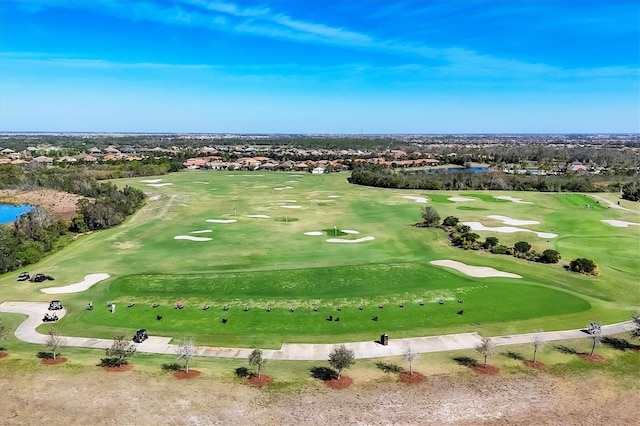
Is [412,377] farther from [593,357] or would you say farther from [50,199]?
[50,199]

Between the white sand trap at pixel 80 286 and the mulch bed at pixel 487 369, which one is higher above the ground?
the mulch bed at pixel 487 369

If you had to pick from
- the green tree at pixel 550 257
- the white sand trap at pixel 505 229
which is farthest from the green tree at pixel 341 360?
the white sand trap at pixel 505 229

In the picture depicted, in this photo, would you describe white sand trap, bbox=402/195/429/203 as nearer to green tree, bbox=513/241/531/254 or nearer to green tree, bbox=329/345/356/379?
green tree, bbox=513/241/531/254

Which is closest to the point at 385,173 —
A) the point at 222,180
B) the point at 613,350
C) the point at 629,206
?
the point at 222,180

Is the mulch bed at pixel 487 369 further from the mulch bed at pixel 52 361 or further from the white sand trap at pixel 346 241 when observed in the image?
the white sand trap at pixel 346 241

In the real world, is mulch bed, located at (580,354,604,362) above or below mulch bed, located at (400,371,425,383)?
above

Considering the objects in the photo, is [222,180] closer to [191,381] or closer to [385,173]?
[385,173]

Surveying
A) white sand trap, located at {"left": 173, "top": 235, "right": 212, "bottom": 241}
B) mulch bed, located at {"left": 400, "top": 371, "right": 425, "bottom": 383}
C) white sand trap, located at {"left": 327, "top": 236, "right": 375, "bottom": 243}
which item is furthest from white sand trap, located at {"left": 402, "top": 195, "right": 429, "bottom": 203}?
mulch bed, located at {"left": 400, "top": 371, "right": 425, "bottom": 383}
